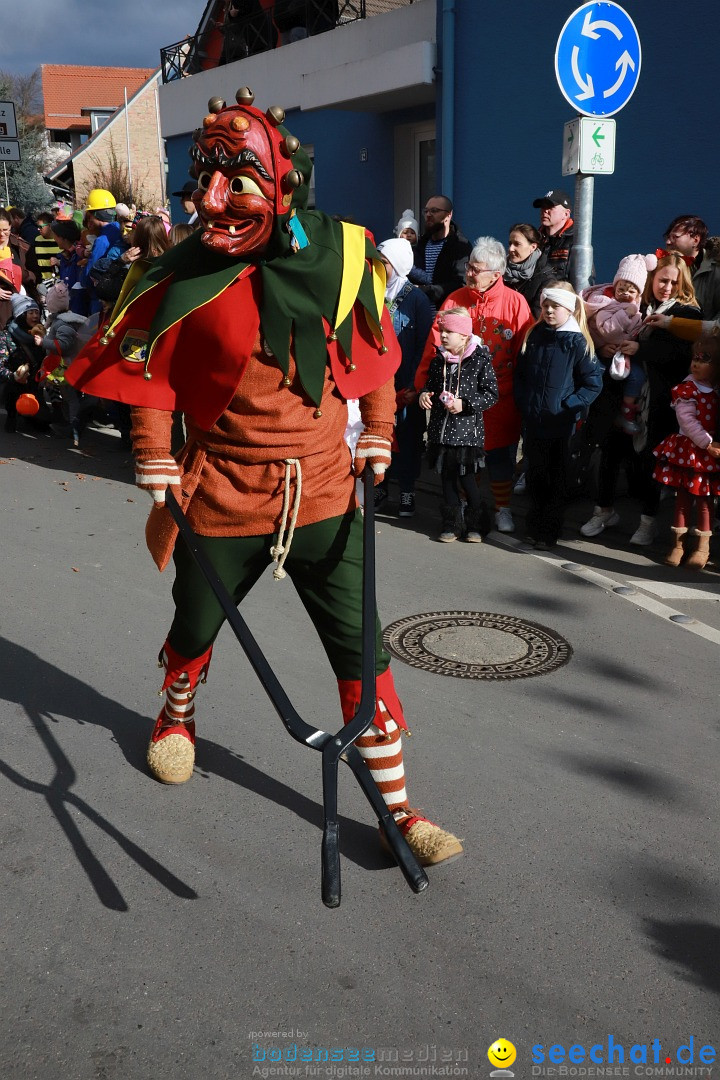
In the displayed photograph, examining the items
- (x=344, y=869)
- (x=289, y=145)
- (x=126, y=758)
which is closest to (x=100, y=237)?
(x=126, y=758)

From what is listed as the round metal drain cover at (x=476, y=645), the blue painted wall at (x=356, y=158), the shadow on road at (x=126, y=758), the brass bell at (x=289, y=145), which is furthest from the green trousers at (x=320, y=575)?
the blue painted wall at (x=356, y=158)

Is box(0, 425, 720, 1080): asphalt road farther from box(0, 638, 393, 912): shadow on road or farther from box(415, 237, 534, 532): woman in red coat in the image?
box(415, 237, 534, 532): woman in red coat

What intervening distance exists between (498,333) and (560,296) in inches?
25.6

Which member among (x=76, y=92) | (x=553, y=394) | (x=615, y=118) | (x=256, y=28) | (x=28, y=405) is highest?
(x=76, y=92)

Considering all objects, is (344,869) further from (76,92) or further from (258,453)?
(76,92)

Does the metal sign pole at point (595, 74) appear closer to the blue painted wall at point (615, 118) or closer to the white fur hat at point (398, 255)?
the white fur hat at point (398, 255)

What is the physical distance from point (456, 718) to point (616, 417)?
10.8ft

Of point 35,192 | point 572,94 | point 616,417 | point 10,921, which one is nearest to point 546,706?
point 10,921

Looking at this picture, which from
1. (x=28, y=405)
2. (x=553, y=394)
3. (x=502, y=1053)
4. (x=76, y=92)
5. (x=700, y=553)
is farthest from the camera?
(x=76, y=92)

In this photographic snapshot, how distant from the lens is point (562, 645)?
493 cm

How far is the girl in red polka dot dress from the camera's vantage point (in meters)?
5.99

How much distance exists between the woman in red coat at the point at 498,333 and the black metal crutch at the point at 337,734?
408cm

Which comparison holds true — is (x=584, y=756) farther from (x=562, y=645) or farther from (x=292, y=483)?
(x=292, y=483)

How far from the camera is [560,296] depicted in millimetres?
6348
